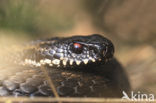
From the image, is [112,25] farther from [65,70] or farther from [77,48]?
[65,70]

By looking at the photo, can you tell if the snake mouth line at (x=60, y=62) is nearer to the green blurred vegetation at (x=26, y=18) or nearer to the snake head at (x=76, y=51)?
the snake head at (x=76, y=51)

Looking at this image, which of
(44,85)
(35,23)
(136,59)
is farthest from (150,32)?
(44,85)

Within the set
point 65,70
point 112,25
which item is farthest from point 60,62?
point 112,25

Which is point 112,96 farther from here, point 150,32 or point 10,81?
point 150,32

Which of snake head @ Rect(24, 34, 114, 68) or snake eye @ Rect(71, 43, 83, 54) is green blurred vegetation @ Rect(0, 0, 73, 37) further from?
snake eye @ Rect(71, 43, 83, 54)

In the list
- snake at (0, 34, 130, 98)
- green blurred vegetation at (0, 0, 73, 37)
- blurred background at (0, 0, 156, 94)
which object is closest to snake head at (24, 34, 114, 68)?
snake at (0, 34, 130, 98)

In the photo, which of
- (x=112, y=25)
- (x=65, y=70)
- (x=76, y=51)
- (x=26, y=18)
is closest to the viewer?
(x=65, y=70)

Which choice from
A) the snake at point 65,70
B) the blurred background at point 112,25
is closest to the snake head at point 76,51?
→ the snake at point 65,70
